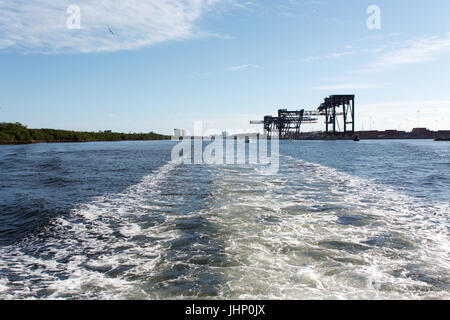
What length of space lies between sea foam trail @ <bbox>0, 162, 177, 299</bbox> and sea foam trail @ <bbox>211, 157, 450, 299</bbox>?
67.9 inches

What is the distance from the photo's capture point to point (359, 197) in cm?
1214

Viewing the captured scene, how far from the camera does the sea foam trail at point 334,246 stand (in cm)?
460

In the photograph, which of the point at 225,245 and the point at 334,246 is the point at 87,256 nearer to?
the point at 225,245

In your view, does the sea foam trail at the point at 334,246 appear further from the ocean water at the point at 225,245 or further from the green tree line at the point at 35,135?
the green tree line at the point at 35,135

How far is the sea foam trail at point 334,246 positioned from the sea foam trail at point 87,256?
172 centimetres

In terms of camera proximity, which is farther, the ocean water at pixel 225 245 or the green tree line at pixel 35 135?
the green tree line at pixel 35 135

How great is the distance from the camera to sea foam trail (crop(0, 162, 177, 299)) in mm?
4668

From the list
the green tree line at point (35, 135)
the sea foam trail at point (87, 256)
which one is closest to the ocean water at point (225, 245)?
the sea foam trail at point (87, 256)

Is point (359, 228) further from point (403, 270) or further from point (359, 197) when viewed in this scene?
point (359, 197)

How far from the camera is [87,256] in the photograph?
6.11m

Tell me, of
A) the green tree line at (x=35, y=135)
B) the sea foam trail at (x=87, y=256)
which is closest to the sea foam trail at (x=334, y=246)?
the sea foam trail at (x=87, y=256)

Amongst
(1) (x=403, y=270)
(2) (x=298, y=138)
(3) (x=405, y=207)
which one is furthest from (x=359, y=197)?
(2) (x=298, y=138)
